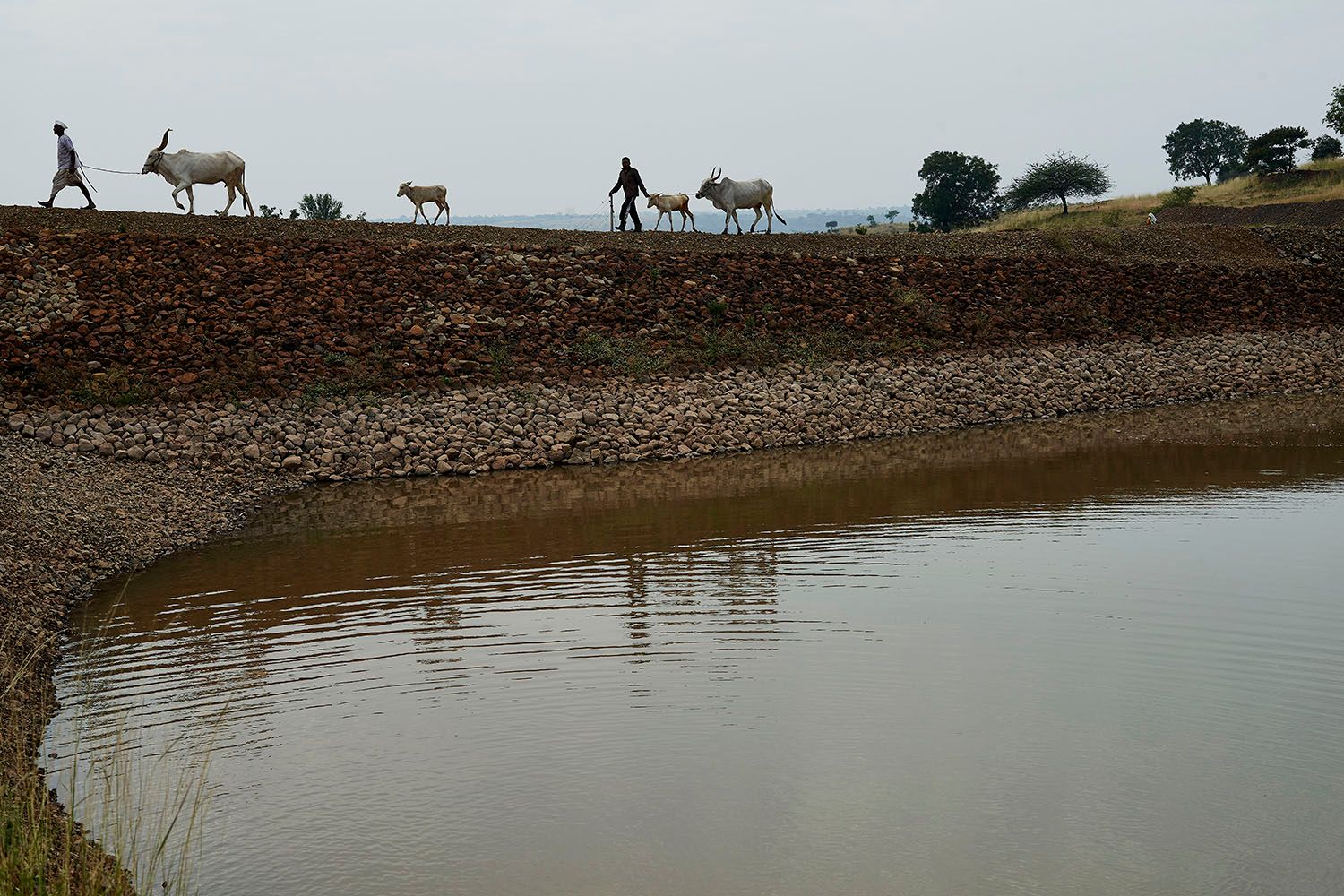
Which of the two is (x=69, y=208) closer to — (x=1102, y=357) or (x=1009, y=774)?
(x=1102, y=357)

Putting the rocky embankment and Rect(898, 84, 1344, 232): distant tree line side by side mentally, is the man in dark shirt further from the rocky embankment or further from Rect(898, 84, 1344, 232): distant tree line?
Rect(898, 84, 1344, 232): distant tree line

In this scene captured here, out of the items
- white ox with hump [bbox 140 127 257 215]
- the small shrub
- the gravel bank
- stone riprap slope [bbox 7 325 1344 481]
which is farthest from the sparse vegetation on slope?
white ox with hump [bbox 140 127 257 215]

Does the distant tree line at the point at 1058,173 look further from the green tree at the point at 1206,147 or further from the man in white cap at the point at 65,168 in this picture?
the man in white cap at the point at 65,168

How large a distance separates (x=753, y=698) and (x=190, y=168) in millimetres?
19722

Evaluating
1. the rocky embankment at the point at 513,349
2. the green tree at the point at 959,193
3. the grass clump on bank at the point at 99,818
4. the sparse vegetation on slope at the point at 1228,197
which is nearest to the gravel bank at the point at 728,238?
the rocky embankment at the point at 513,349

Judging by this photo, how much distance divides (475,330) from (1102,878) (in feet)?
56.4

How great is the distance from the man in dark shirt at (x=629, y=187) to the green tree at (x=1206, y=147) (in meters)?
69.3

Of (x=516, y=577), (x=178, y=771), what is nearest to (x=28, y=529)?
(x=516, y=577)

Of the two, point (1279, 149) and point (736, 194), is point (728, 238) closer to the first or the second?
point (736, 194)

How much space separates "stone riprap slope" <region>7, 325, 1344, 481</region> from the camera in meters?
18.0

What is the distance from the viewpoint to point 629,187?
88.9ft

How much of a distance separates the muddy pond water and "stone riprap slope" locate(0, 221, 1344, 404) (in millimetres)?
5806

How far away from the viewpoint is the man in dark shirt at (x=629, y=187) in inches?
1047

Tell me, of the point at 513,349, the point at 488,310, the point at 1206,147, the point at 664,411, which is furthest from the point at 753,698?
the point at 1206,147
